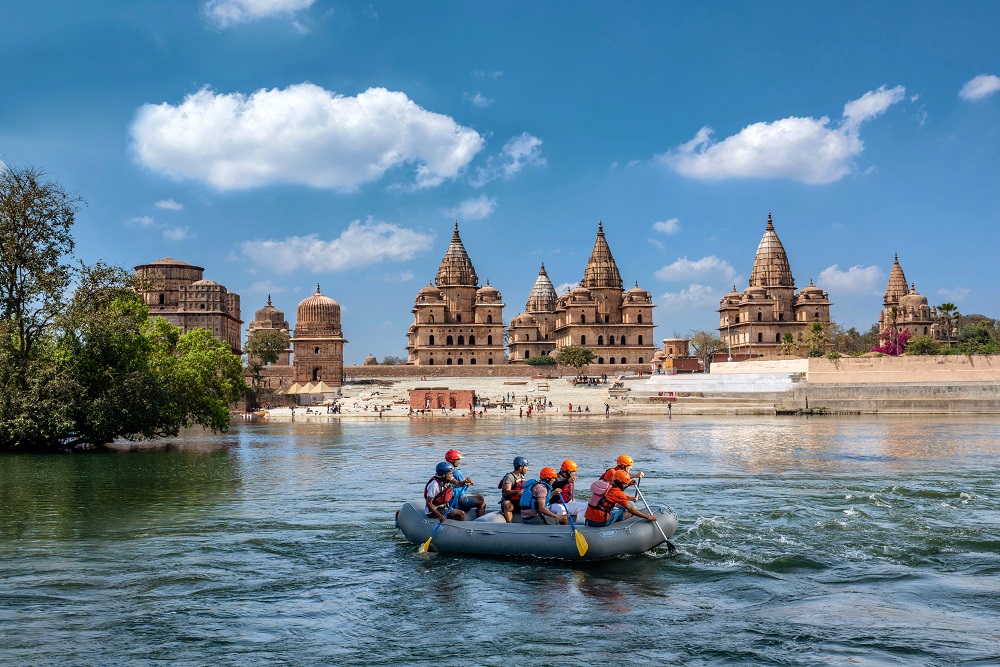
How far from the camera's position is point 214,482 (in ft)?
84.7

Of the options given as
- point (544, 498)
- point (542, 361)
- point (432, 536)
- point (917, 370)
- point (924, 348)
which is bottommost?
point (432, 536)

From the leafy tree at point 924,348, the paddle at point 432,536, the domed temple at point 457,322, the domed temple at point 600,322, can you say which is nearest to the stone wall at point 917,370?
the leafy tree at point 924,348

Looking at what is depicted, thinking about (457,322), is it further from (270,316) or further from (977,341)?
(977,341)

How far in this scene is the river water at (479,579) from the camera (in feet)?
35.3

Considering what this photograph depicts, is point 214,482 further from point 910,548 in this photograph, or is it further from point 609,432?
point 609,432

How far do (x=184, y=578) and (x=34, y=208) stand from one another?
72.7 ft

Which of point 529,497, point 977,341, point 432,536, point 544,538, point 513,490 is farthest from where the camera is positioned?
point 977,341

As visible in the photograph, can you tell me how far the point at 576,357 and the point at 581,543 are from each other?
273ft

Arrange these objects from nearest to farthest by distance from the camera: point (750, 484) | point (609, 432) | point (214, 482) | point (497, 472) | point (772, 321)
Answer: point (750, 484), point (214, 482), point (497, 472), point (609, 432), point (772, 321)

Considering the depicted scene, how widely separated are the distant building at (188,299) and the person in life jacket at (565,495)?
80.3 m

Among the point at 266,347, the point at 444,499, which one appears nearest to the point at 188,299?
the point at 266,347

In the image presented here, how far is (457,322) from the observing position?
10688 cm

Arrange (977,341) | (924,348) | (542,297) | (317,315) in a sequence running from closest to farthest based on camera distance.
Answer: (924,348)
(977,341)
(317,315)
(542,297)

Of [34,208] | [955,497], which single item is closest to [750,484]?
[955,497]
